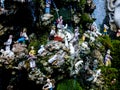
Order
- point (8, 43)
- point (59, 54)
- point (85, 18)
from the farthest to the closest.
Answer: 1. point (85, 18)
2. point (8, 43)
3. point (59, 54)

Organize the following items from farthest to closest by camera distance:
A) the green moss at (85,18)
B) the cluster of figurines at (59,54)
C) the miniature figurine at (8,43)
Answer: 1. the green moss at (85,18)
2. the miniature figurine at (8,43)
3. the cluster of figurines at (59,54)

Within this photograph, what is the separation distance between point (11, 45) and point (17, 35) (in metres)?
0.18

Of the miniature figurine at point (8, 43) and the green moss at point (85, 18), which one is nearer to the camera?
the miniature figurine at point (8, 43)

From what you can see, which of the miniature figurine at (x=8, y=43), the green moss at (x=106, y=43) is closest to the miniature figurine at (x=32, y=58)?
the miniature figurine at (x=8, y=43)

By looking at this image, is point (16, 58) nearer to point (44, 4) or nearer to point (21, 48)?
point (21, 48)

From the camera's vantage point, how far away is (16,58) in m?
8.19

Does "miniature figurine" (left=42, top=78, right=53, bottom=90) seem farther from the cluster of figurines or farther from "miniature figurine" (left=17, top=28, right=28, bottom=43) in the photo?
"miniature figurine" (left=17, top=28, right=28, bottom=43)

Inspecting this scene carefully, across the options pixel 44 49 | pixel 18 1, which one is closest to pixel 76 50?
pixel 44 49

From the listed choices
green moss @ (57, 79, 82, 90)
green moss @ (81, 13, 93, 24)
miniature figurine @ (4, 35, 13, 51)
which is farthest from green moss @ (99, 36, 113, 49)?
miniature figurine @ (4, 35, 13, 51)

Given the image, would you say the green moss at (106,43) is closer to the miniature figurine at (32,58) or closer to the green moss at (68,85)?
the green moss at (68,85)

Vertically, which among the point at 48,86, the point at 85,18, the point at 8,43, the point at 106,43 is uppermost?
the point at 85,18

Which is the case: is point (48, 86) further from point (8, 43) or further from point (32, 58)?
point (8, 43)

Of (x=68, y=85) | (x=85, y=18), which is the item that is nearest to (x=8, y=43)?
(x=68, y=85)

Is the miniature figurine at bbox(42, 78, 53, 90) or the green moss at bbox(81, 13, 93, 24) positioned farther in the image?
the green moss at bbox(81, 13, 93, 24)
